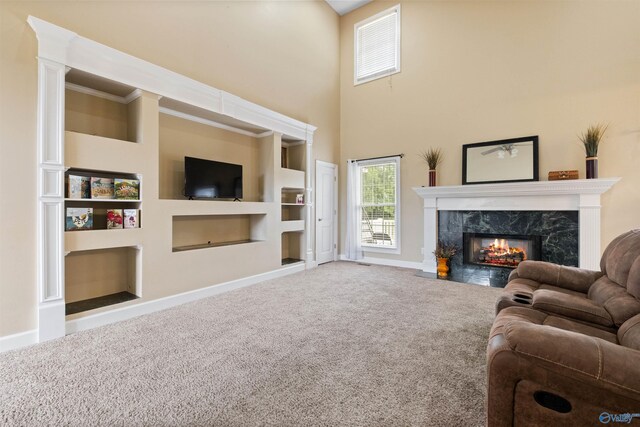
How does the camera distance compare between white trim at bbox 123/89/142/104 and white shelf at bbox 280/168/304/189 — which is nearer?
white trim at bbox 123/89/142/104

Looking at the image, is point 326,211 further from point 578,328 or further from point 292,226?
point 578,328

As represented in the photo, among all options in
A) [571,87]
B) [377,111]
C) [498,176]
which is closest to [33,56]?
[377,111]

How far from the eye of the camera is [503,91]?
491 centimetres

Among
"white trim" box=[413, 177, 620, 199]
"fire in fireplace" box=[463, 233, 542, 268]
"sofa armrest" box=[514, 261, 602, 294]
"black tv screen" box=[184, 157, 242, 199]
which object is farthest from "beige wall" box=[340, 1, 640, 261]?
"black tv screen" box=[184, 157, 242, 199]

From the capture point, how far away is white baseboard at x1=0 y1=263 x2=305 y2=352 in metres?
2.54

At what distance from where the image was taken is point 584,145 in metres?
4.21

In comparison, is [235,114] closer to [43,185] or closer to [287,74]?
[287,74]

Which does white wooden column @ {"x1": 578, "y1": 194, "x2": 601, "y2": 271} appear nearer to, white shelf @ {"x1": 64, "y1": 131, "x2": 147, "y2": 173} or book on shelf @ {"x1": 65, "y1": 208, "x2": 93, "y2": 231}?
white shelf @ {"x1": 64, "y1": 131, "x2": 147, "y2": 173}

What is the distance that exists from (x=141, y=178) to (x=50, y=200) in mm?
840

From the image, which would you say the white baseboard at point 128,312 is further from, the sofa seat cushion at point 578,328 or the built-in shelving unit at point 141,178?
the sofa seat cushion at point 578,328

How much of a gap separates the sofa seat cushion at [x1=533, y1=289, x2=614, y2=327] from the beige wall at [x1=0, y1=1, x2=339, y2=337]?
417cm

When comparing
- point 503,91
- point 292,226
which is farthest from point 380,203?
point 503,91

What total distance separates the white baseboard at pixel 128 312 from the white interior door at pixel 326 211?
183 centimetres

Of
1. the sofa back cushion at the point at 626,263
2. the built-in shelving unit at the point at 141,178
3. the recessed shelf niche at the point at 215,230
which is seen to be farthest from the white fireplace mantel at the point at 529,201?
the recessed shelf niche at the point at 215,230
